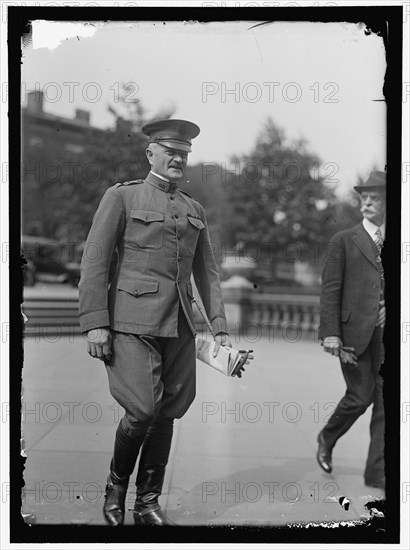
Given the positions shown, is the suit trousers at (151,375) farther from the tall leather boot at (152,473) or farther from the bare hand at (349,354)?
the bare hand at (349,354)

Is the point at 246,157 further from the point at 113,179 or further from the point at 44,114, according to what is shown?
the point at 44,114

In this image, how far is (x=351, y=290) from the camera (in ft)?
13.4

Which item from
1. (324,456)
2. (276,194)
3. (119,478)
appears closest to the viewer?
(119,478)

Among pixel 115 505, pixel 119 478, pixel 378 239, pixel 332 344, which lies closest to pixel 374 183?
pixel 378 239

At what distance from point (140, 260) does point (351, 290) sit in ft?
4.63

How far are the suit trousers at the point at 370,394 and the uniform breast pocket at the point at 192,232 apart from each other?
1.28 meters

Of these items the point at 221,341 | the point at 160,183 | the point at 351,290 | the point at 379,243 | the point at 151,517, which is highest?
the point at 160,183

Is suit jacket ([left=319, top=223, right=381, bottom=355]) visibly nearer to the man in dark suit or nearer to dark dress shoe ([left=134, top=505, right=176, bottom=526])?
the man in dark suit

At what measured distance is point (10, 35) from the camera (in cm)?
357

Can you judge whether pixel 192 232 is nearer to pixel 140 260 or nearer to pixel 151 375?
pixel 140 260

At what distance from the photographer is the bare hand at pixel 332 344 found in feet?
13.2

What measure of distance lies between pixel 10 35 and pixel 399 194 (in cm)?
229

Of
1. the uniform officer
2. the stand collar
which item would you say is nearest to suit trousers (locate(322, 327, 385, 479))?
the uniform officer

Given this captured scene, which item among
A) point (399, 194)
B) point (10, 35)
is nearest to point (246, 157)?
point (399, 194)
